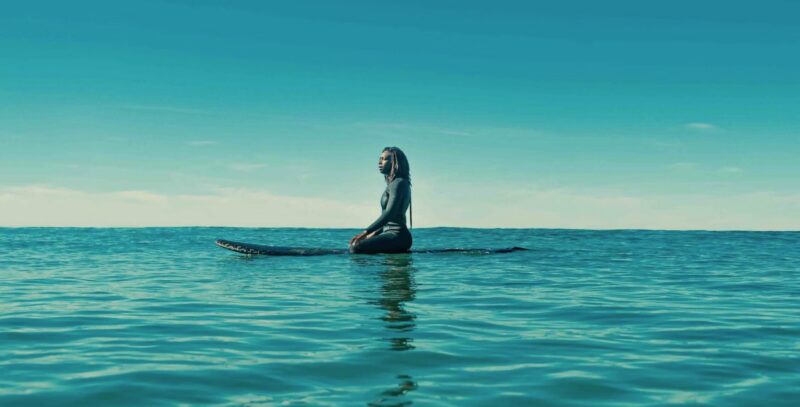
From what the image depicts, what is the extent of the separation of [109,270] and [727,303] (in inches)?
507

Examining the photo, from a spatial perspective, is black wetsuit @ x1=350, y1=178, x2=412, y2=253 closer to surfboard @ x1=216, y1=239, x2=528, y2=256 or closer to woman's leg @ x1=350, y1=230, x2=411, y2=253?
woman's leg @ x1=350, y1=230, x2=411, y2=253

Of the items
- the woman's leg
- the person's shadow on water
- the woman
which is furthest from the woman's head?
the person's shadow on water

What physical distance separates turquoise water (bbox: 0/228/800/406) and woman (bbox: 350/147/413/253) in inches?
194

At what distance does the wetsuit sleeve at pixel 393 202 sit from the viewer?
750 inches

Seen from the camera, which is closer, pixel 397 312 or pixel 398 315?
pixel 398 315

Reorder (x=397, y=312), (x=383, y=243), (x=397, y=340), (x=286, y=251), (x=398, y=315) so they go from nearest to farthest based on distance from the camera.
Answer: (x=397, y=340)
(x=398, y=315)
(x=397, y=312)
(x=383, y=243)
(x=286, y=251)

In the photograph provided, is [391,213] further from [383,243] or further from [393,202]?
[383,243]

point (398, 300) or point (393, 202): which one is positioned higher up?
point (393, 202)

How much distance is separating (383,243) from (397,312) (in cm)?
1041

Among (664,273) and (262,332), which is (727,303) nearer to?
(664,273)

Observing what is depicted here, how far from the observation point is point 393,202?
19031mm

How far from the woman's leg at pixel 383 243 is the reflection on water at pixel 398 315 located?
7.91 feet

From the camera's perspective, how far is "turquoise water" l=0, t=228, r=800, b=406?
16.6 feet

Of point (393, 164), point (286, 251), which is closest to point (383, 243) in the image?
point (393, 164)
